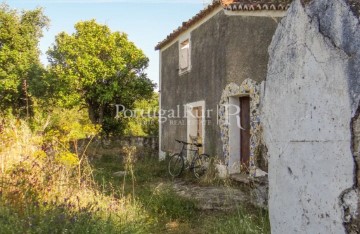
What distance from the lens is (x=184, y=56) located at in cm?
1247

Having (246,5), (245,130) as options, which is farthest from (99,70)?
(246,5)

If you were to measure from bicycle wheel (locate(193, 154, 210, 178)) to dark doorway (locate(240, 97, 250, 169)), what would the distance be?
1.07 m

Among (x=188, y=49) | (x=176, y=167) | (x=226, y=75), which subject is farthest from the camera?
(x=188, y=49)

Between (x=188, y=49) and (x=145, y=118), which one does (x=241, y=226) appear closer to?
(x=188, y=49)

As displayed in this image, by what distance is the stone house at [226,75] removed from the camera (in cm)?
852

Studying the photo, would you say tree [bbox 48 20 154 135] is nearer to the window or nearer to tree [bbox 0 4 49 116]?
tree [bbox 0 4 49 116]

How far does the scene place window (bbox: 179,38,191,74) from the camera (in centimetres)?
1211

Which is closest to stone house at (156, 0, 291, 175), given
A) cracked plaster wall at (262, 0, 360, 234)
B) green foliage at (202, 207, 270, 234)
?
green foliage at (202, 207, 270, 234)

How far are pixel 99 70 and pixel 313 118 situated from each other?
1400 centimetres

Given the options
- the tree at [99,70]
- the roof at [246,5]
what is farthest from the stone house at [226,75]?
the tree at [99,70]

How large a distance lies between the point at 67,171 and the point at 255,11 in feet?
18.8

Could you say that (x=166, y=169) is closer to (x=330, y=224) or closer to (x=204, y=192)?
(x=204, y=192)

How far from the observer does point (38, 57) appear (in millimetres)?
19797

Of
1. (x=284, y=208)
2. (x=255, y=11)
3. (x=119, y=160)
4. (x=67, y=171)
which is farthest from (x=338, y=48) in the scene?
(x=119, y=160)
